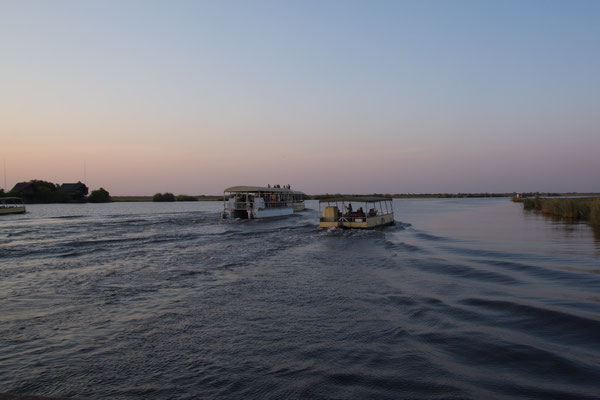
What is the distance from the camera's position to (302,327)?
8.40 meters

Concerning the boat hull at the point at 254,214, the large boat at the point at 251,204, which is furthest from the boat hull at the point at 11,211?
the boat hull at the point at 254,214

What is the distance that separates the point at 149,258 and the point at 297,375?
14.2m

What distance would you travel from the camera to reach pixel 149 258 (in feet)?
60.1

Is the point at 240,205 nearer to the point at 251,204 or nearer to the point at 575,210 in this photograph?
the point at 251,204

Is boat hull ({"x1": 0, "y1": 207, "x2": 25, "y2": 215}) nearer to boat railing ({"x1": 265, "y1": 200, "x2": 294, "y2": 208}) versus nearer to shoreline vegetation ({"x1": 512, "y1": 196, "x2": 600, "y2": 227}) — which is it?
boat railing ({"x1": 265, "y1": 200, "x2": 294, "y2": 208})

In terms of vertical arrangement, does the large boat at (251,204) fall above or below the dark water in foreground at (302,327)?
above

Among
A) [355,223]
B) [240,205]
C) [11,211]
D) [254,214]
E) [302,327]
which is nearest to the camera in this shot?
[302,327]

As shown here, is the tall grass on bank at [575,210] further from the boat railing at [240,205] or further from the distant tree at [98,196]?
the distant tree at [98,196]

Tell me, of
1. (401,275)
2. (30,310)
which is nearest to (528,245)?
(401,275)

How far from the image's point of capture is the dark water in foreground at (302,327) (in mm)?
5836

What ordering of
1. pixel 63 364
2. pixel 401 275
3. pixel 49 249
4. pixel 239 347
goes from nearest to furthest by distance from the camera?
1. pixel 63 364
2. pixel 239 347
3. pixel 401 275
4. pixel 49 249

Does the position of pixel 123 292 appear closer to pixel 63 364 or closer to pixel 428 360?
pixel 63 364

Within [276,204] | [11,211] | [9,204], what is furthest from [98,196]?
[276,204]

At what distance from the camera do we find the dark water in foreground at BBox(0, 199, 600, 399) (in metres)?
5.84
